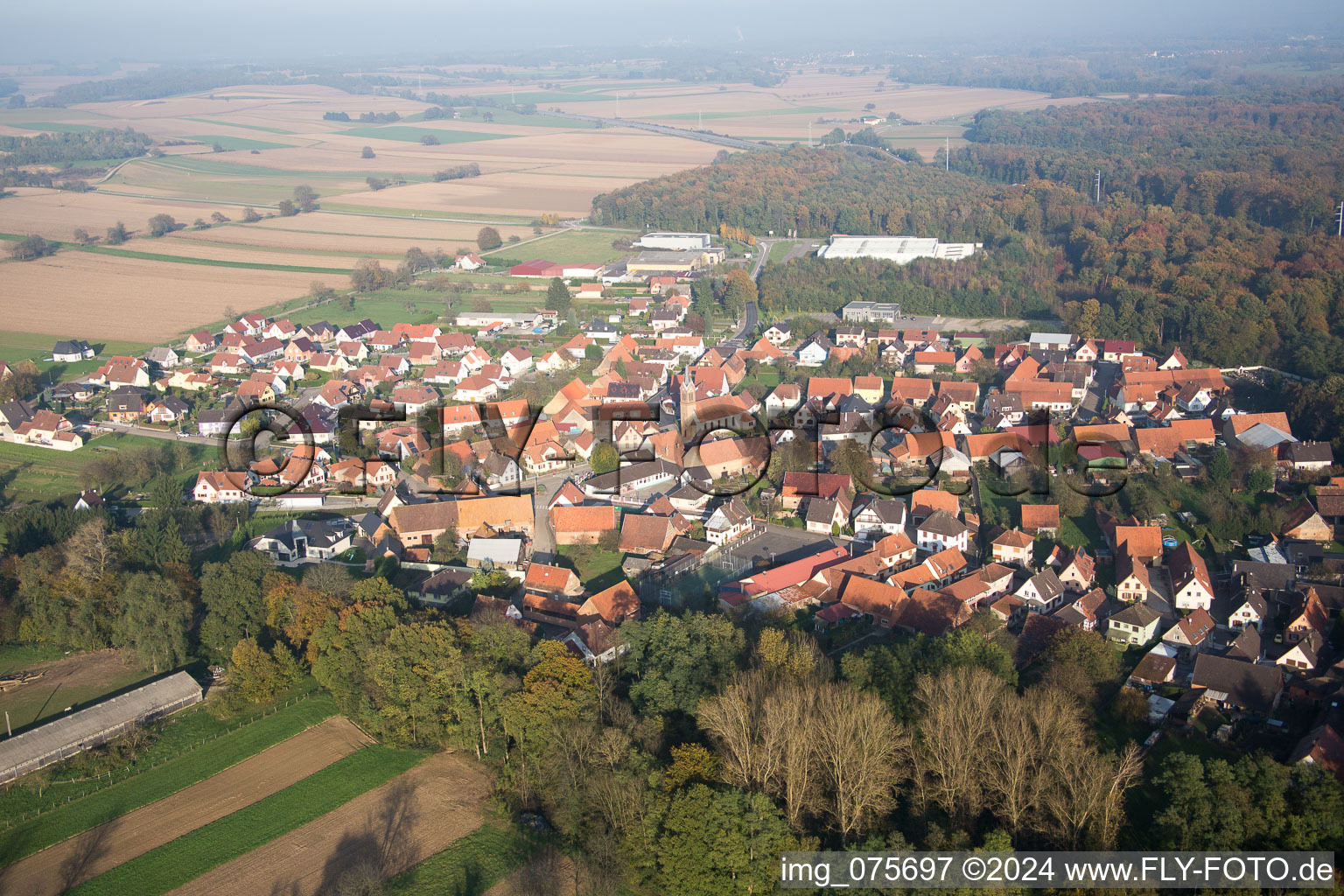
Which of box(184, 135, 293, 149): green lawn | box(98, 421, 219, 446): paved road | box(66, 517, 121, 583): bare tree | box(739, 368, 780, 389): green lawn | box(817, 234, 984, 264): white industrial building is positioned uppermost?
box(184, 135, 293, 149): green lawn

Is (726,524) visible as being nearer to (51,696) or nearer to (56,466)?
(51,696)

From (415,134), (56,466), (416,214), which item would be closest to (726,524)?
(56,466)

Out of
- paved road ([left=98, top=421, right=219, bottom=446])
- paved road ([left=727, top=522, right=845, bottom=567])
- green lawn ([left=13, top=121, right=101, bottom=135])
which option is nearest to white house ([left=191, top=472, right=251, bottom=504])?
paved road ([left=98, top=421, right=219, bottom=446])

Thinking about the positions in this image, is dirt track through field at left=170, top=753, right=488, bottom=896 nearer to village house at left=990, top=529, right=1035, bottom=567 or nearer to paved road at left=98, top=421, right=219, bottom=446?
village house at left=990, top=529, right=1035, bottom=567

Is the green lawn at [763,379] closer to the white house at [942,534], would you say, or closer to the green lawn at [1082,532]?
the white house at [942,534]

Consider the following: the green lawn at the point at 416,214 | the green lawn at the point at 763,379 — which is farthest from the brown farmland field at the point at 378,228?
the green lawn at the point at 763,379

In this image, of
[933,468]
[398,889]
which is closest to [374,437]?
[933,468]
